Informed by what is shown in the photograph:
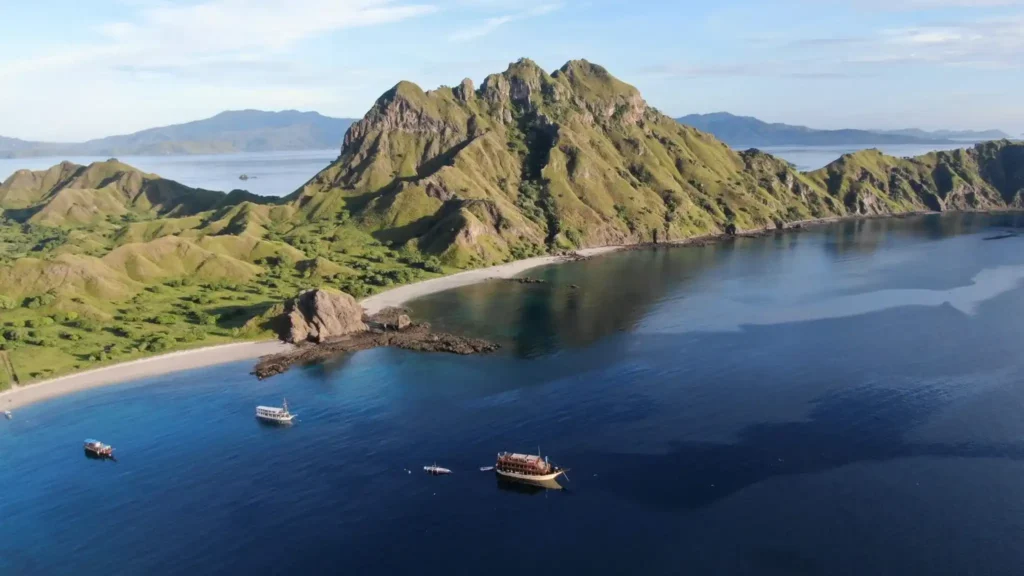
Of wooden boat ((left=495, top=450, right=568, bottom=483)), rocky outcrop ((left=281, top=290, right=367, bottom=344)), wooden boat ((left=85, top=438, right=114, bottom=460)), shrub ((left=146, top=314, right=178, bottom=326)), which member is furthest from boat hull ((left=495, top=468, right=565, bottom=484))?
shrub ((left=146, top=314, right=178, bottom=326))

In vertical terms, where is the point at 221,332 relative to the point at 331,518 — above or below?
Result: above

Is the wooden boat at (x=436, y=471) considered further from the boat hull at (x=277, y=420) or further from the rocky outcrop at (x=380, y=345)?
the rocky outcrop at (x=380, y=345)

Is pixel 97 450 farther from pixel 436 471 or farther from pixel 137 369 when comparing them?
pixel 436 471

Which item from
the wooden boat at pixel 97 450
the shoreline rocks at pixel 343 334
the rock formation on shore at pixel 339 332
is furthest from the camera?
the rock formation on shore at pixel 339 332

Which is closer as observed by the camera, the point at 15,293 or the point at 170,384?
the point at 170,384

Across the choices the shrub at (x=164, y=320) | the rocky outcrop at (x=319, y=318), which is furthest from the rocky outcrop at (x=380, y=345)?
the shrub at (x=164, y=320)

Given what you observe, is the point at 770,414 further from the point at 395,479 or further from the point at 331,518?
the point at 331,518

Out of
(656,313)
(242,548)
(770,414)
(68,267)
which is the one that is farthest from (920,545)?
(68,267)
